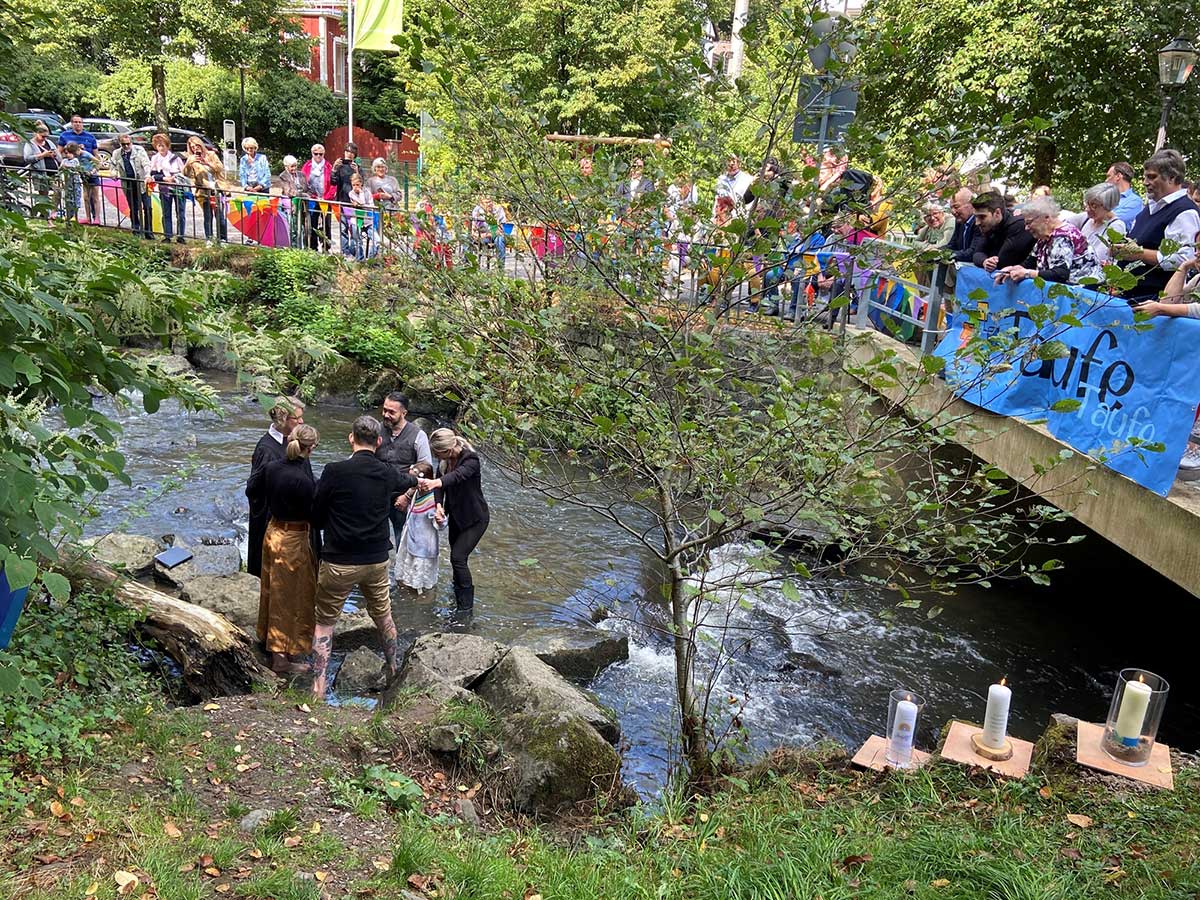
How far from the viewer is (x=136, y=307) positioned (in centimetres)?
380

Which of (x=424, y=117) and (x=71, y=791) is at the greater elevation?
(x=424, y=117)

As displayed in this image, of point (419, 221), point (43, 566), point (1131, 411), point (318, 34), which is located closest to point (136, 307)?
point (43, 566)

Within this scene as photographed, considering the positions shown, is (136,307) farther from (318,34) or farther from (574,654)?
(318,34)

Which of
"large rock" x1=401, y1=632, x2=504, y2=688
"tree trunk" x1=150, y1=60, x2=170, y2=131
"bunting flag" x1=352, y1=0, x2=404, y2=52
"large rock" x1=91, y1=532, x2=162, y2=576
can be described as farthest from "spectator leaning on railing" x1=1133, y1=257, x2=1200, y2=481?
"tree trunk" x1=150, y1=60, x2=170, y2=131

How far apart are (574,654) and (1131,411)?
4.49 metres

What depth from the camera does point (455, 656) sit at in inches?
280

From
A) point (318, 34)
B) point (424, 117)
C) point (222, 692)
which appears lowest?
point (222, 692)

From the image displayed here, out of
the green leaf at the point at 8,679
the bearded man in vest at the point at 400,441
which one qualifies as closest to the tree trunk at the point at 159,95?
the bearded man in vest at the point at 400,441

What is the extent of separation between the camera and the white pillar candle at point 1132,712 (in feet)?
15.3

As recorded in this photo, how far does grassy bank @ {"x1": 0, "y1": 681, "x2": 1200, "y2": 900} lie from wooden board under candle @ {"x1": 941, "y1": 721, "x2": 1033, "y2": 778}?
0.10 m

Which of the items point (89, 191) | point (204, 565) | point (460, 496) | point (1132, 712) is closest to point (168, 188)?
point (89, 191)

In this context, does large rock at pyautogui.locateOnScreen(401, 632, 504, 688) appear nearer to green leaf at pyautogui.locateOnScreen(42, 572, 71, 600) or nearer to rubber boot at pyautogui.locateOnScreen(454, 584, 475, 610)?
rubber boot at pyautogui.locateOnScreen(454, 584, 475, 610)

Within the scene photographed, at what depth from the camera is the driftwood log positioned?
6.16 meters

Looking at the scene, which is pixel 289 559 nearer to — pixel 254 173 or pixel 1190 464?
pixel 1190 464
